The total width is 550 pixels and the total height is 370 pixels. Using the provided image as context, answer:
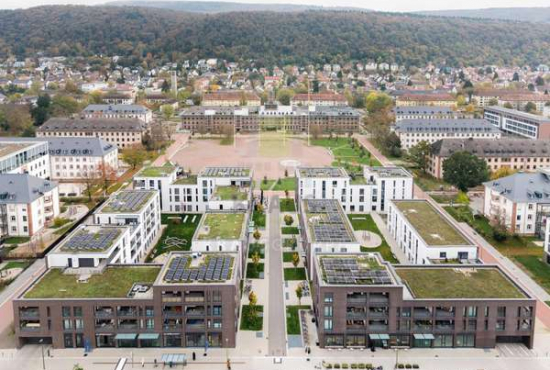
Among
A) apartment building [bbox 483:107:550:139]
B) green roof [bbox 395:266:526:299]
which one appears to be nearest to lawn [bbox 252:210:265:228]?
green roof [bbox 395:266:526:299]

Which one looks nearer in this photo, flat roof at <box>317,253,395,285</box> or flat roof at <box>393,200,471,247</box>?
flat roof at <box>317,253,395,285</box>

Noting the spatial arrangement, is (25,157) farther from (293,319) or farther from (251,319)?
(293,319)

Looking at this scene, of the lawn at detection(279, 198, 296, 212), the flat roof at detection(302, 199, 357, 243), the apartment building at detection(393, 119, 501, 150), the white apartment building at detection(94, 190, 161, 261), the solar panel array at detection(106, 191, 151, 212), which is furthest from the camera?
the apartment building at detection(393, 119, 501, 150)

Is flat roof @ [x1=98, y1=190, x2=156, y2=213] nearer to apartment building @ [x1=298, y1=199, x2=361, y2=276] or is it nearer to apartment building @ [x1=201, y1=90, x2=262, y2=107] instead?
apartment building @ [x1=298, y1=199, x2=361, y2=276]

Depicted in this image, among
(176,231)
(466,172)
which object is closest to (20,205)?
(176,231)

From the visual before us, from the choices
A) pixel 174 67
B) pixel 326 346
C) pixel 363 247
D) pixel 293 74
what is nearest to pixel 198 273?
pixel 326 346

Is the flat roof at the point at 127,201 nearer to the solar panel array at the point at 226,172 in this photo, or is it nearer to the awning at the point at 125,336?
the solar panel array at the point at 226,172
